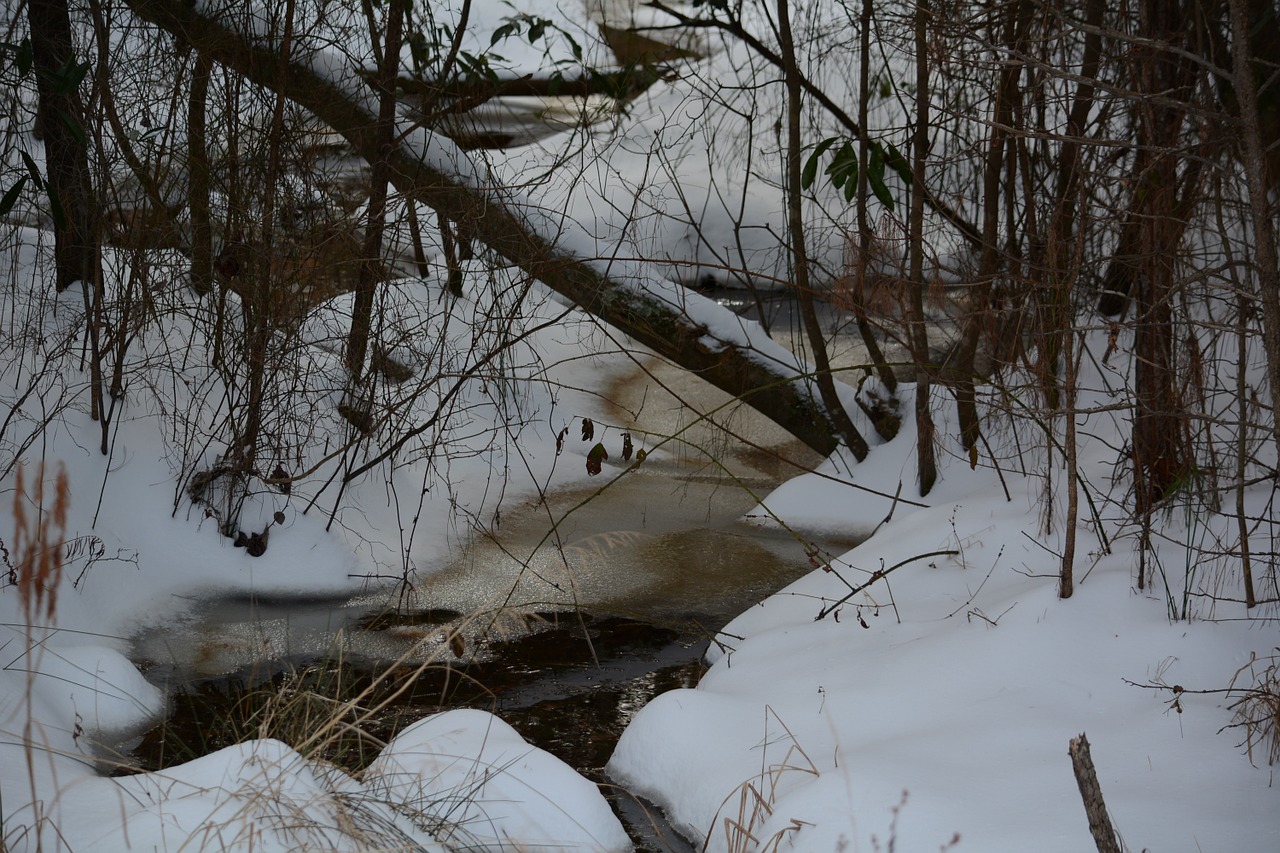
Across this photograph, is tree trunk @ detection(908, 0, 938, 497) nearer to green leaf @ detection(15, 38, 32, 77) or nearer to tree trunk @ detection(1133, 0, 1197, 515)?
tree trunk @ detection(1133, 0, 1197, 515)

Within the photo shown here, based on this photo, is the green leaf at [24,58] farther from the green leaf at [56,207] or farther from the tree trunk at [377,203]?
the tree trunk at [377,203]

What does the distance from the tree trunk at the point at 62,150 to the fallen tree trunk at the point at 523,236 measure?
1.21 feet

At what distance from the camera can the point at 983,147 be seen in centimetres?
532

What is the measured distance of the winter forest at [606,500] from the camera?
7.84 feet

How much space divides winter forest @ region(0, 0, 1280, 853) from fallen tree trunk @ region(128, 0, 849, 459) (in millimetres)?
24

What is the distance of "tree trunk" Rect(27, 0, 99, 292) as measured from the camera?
4062 millimetres

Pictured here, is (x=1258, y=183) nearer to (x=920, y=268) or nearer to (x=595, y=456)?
(x=920, y=268)

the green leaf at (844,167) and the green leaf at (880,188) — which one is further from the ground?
the green leaf at (844,167)

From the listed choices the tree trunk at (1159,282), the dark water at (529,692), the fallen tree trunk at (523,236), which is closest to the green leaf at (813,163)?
the fallen tree trunk at (523,236)

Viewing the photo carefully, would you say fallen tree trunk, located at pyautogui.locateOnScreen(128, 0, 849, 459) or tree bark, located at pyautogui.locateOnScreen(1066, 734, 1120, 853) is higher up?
fallen tree trunk, located at pyautogui.locateOnScreen(128, 0, 849, 459)

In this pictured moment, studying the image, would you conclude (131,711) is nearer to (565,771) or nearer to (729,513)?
(565,771)

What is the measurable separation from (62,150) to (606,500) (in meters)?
2.60

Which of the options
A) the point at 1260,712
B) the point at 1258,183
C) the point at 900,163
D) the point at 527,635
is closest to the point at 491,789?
the point at 527,635

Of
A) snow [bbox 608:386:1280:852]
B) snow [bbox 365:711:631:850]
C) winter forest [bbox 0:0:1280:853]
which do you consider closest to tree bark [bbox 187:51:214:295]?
winter forest [bbox 0:0:1280:853]
